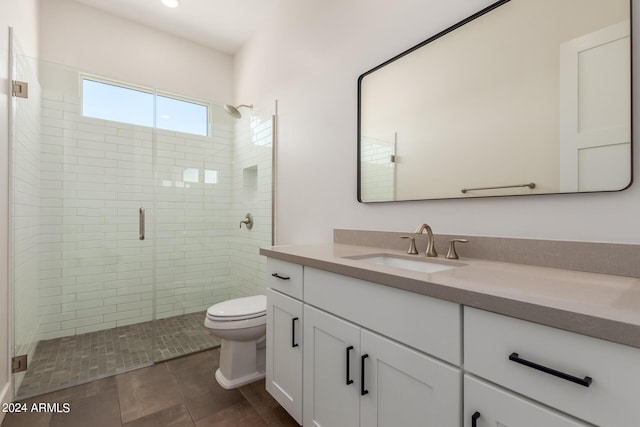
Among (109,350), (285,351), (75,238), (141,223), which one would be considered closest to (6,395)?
(109,350)

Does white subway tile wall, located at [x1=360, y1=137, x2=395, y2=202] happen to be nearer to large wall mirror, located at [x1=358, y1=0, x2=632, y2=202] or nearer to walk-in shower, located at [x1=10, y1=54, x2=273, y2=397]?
large wall mirror, located at [x1=358, y1=0, x2=632, y2=202]

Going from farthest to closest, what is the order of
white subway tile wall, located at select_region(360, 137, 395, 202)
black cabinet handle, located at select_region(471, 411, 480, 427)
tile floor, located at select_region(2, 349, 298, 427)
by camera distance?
white subway tile wall, located at select_region(360, 137, 395, 202), tile floor, located at select_region(2, 349, 298, 427), black cabinet handle, located at select_region(471, 411, 480, 427)

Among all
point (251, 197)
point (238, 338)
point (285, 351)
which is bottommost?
point (238, 338)

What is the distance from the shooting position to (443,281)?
2.69ft

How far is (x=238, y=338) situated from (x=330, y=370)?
87 centimetres

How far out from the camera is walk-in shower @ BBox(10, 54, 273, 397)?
80.9 inches

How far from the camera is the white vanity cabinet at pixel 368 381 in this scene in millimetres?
816

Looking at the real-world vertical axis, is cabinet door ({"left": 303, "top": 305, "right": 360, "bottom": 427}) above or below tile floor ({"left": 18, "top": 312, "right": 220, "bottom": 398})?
above

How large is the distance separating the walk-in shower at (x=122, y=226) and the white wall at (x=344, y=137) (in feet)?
1.40

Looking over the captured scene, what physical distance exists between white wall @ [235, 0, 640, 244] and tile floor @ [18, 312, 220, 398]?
1.15 m

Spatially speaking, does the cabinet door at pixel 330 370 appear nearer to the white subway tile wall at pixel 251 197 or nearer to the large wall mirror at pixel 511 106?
the large wall mirror at pixel 511 106

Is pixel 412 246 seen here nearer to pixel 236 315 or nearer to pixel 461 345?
pixel 461 345

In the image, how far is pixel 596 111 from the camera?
993 millimetres

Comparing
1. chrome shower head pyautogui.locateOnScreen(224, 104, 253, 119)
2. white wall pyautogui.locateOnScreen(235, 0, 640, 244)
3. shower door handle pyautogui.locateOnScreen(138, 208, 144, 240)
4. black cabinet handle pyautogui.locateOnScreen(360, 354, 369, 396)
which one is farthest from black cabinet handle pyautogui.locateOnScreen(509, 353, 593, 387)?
chrome shower head pyautogui.locateOnScreen(224, 104, 253, 119)
